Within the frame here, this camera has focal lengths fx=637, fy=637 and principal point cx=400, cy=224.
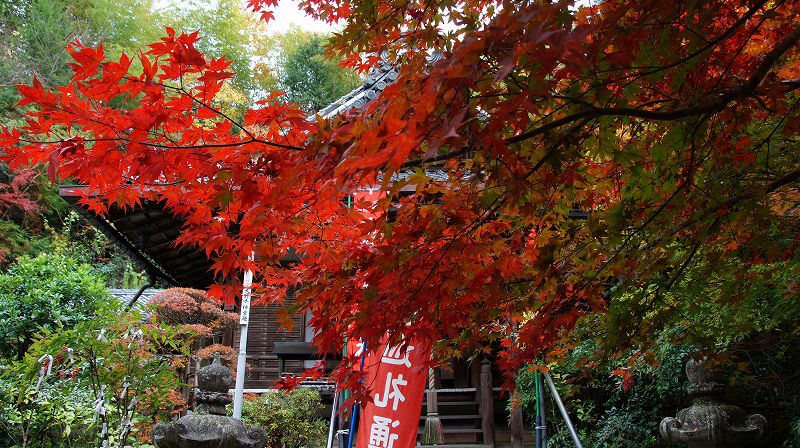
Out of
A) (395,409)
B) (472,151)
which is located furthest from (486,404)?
(472,151)

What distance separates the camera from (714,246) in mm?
4160

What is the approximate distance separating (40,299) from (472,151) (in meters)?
9.40

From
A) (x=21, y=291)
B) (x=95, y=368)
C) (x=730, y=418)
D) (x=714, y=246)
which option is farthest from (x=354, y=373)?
(x=21, y=291)

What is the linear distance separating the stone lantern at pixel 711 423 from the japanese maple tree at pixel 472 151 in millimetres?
1032

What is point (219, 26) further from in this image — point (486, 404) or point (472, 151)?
point (472, 151)

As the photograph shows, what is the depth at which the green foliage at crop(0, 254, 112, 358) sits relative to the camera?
966 cm

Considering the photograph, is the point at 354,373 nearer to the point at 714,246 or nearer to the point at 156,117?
the point at 156,117

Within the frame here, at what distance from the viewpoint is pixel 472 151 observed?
2674mm

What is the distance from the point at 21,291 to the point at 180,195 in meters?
8.27

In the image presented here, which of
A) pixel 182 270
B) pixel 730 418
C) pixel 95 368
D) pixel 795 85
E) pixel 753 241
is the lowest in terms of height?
pixel 730 418

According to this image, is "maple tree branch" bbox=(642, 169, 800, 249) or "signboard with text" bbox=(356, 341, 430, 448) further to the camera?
"signboard with text" bbox=(356, 341, 430, 448)

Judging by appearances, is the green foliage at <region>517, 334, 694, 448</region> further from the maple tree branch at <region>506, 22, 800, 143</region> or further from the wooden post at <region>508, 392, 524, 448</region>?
the maple tree branch at <region>506, 22, 800, 143</region>

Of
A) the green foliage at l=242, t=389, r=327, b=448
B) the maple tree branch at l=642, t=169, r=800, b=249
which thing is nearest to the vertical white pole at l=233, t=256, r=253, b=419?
the green foliage at l=242, t=389, r=327, b=448

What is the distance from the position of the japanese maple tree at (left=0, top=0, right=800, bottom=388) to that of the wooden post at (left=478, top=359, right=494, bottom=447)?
5.44 meters
